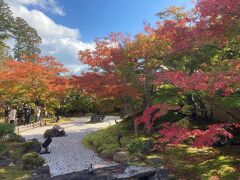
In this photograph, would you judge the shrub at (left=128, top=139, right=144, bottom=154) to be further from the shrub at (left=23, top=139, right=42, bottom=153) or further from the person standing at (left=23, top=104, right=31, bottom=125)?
the person standing at (left=23, top=104, right=31, bottom=125)

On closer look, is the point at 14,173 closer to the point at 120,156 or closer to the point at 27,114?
the point at 120,156

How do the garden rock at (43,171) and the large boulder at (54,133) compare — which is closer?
the garden rock at (43,171)

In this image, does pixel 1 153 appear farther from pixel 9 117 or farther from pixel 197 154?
pixel 9 117

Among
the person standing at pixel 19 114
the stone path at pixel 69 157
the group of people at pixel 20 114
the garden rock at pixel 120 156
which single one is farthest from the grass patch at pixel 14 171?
the person standing at pixel 19 114

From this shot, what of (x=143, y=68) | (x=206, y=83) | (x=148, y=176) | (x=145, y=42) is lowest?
(x=148, y=176)

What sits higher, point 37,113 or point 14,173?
point 37,113

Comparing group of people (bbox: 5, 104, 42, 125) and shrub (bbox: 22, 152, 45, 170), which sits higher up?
group of people (bbox: 5, 104, 42, 125)

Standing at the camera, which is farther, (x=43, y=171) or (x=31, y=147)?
(x=31, y=147)

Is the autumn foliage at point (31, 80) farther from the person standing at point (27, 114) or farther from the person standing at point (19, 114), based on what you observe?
the person standing at point (19, 114)

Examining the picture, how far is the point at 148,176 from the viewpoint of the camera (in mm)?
12539

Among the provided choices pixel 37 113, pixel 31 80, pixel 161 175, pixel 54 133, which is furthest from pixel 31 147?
pixel 37 113

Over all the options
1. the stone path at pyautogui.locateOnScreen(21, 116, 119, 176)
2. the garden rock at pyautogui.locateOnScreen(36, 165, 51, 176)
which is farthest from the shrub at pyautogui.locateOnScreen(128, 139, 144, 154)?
the garden rock at pyautogui.locateOnScreen(36, 165, 51, 176)

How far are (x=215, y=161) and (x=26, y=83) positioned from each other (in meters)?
24.8

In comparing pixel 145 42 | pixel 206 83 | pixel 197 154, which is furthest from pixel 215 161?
pixel 145 42
